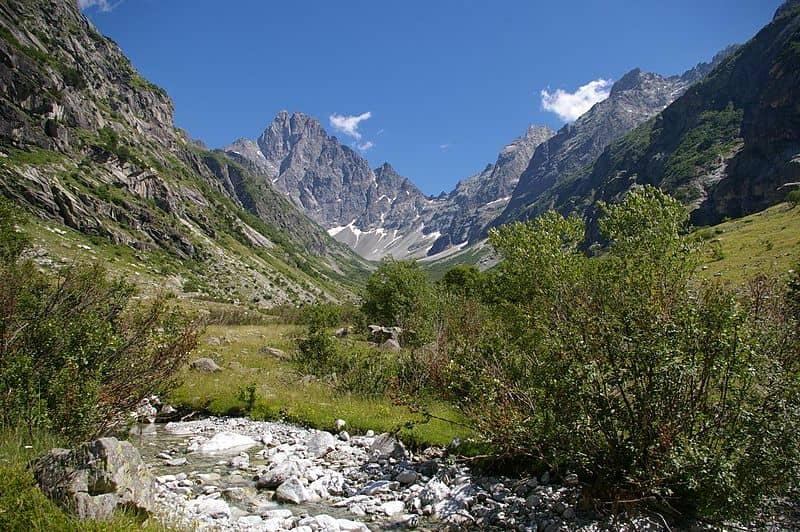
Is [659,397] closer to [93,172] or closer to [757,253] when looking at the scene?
[757,253]

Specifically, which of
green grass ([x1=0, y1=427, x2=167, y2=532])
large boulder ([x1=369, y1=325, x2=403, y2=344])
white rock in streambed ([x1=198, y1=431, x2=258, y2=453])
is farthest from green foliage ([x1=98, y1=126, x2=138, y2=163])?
green grass ([x1=0, y1=427, x2=167, y2=532])

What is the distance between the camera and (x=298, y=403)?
64.7 feet

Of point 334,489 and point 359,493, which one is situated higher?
point 334,489

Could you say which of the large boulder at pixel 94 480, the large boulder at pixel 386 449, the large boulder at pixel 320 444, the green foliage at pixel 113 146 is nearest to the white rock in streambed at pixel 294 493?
the large boulder at pixel 320 444

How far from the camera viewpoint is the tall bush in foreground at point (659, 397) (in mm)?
7844

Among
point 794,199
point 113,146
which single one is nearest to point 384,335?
point 794,199

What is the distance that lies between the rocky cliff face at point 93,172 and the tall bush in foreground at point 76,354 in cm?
8985

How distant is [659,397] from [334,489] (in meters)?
8.62

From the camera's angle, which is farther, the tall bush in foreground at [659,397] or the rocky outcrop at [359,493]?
the rocky outcrop at [359,493]

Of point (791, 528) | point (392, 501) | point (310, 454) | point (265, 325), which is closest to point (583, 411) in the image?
point (791, 528)

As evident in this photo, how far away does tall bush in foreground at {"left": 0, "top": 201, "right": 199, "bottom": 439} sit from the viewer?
916 cm

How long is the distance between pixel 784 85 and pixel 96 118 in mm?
216770

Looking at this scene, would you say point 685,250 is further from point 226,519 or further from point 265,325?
point 265,325

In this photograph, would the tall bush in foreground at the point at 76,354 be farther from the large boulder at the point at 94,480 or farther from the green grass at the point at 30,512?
the large boulder at the point at 94,480
